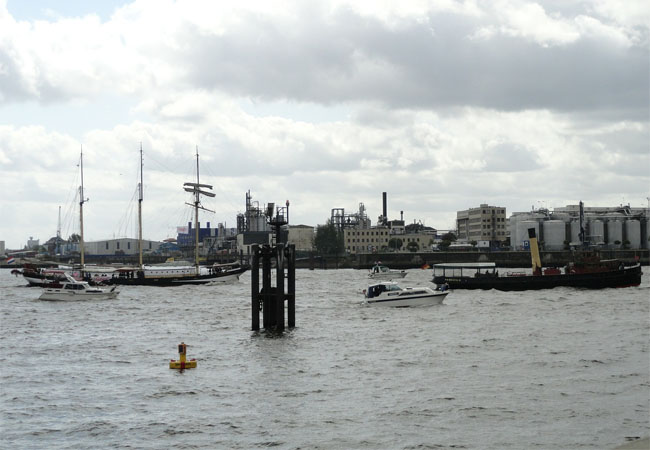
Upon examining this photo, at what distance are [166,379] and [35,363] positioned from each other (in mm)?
9354

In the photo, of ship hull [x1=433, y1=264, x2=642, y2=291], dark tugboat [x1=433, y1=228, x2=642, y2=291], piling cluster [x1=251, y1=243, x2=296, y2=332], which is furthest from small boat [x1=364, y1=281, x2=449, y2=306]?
ship hull [x1=433, y1=264, x2=642, y2=291]

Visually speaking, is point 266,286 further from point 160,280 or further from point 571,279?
point 160,280

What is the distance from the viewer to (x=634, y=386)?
3412cm

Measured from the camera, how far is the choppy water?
2739 cm

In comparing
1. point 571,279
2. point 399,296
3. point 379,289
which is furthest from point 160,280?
point 399,296

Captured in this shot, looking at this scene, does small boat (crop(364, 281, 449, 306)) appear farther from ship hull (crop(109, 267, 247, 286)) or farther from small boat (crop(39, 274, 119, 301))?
ship hull (crop(109, 267, 247, 286))

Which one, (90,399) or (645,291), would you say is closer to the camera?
(90,399)

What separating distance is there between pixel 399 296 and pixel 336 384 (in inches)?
1463

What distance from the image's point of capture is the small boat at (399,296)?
7262cm

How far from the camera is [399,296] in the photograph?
238ft

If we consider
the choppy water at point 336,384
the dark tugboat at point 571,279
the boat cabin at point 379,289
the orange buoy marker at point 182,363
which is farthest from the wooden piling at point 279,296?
the dark tugboat at point 571,279

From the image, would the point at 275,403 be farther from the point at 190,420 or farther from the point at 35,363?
the point at 35,363

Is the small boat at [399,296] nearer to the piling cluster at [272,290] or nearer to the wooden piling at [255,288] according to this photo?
the piling cluster at [272,290]

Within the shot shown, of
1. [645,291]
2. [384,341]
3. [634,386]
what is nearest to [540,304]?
[645,291]
